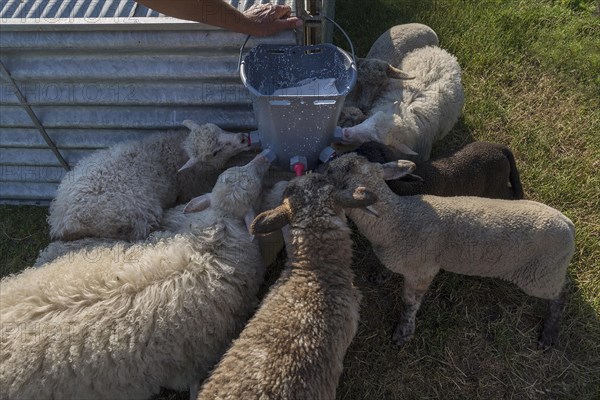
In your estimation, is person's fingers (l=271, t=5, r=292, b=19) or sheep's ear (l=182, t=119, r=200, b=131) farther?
sheep's ear (l=182, t=119, r=200, b=131)

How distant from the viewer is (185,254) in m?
3.33

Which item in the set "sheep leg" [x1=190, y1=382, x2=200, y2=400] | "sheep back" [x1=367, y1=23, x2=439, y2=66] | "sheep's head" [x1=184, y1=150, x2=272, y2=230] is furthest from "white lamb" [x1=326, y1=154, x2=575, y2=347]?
"sheep back" [x1=367, y1=23, x2=439, y2=66]

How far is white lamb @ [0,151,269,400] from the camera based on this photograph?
9.06ft

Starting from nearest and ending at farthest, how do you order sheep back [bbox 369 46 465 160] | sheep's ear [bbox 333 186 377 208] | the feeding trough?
sheep's ear [bbox 333 186 377 208] < the feeding trough < sheep back [bbox 369 46 465 160]

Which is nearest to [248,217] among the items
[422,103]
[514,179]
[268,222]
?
[268,222]

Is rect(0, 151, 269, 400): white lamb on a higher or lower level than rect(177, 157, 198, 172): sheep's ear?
lower

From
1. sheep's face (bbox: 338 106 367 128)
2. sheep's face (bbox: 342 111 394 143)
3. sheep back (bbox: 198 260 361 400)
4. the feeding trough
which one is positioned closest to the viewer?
sheep back (bbox: 198 260 361 400)

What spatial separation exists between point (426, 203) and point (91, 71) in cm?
303

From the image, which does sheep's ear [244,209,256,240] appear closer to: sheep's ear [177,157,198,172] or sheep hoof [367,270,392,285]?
sheep's ear [177,157,198,172]

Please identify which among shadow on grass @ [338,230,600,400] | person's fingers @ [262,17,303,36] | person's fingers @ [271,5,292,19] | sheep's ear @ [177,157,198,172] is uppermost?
person's fingers @ [271,5,292,19]

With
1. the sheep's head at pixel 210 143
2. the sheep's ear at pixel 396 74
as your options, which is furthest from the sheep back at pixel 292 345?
the sheep's ear at pixel 396 74

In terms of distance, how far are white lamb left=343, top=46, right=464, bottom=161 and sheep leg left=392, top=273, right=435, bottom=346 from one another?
4.10 feet

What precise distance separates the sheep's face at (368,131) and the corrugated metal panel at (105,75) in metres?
0.92

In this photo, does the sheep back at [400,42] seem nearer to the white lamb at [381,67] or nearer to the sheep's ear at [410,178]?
the white lamb at [381,67]
